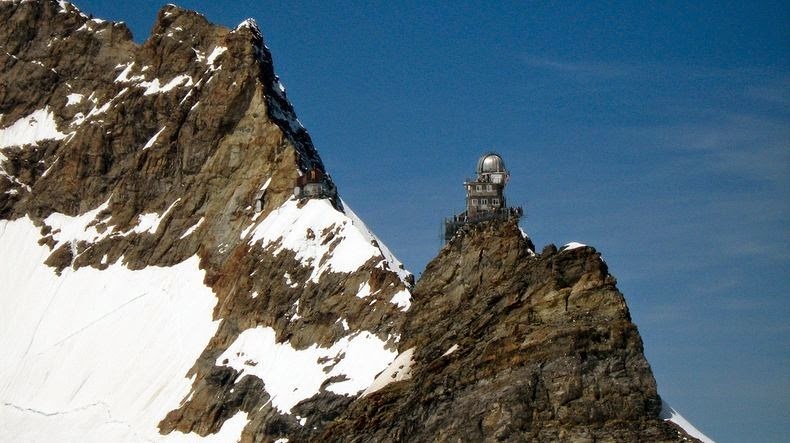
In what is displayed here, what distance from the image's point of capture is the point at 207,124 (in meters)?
198

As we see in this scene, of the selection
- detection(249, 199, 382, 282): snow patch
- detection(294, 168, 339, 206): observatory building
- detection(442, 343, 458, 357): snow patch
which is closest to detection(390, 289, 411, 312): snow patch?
detection(249, 199, 382, 282): snow patch

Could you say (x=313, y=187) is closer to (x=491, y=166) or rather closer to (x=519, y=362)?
(x=491, y=166)

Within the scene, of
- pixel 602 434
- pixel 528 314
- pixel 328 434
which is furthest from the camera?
pixel 328 434

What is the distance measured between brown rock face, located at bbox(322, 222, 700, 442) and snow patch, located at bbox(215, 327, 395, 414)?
821 cm

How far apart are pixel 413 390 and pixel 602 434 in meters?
18.2

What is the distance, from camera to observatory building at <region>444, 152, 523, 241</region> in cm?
16588

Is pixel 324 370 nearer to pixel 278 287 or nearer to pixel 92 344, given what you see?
pixel 278 287

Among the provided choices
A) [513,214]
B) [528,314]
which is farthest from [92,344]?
[528,314]

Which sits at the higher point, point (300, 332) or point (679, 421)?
point (300, 332)

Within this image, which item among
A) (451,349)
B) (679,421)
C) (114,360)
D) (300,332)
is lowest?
(679,421)

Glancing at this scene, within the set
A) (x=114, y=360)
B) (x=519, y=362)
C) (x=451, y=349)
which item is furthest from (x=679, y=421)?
(x=114, y=360)

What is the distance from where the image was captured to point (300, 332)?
546ft

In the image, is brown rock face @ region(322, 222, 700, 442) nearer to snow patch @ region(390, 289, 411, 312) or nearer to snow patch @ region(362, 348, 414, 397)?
snow patch @ region(362, 348, 414, 397)

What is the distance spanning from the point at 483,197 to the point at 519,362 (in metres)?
36.5
